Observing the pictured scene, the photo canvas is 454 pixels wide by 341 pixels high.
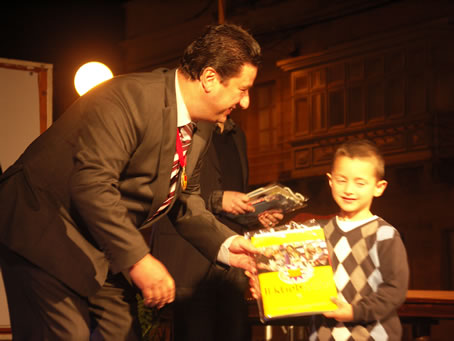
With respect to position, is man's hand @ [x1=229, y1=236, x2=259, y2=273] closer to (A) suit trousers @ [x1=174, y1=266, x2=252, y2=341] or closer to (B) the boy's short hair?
(B) the boy's short hair

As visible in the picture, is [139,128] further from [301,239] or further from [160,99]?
[301,239]

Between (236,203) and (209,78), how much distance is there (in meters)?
1.03

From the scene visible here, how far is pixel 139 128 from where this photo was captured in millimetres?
2066

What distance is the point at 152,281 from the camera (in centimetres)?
189

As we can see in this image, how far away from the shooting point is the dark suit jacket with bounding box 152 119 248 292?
10.9ft

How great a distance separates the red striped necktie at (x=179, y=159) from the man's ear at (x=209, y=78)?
0.16 meters

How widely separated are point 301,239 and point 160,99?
0.71 meters

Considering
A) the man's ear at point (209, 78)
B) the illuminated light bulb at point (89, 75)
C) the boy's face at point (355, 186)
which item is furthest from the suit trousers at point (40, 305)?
the illuminated light bulb at point (89, 75)

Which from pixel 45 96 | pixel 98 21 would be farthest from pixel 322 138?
pixel 45 96

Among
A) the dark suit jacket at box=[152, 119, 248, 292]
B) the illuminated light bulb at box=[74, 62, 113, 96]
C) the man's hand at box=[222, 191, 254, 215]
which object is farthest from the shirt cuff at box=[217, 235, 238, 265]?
the illuminated light bulb at box=[74, 62, 113, 96]

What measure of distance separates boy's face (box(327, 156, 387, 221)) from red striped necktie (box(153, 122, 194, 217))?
Result: 0.63 metres

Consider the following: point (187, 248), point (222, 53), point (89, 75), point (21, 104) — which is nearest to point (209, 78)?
point (222, 53)

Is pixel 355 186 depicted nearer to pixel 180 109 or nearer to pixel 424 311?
pixel 180 109

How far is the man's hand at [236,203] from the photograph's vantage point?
3152 mm
